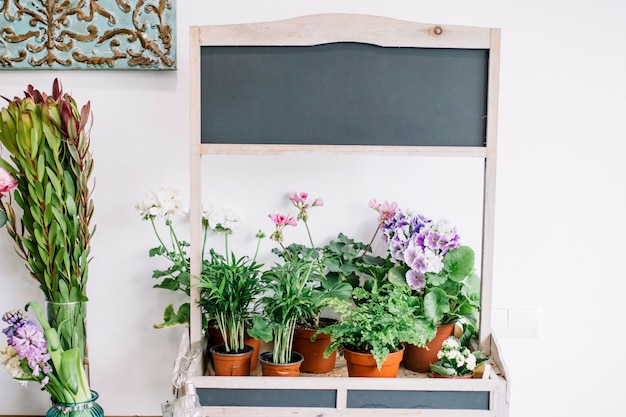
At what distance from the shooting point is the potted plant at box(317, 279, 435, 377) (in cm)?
138

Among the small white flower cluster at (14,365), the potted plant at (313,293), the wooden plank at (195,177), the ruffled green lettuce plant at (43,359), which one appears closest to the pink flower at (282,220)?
the potted plant at (313,293)

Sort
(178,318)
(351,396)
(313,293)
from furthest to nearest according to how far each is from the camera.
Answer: (178,318)
(313,293)
(351,396)

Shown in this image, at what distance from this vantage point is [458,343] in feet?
4.78

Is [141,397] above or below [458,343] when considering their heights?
below

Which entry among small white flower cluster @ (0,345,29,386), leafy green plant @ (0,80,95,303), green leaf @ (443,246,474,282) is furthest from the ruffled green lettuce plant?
green leaf @ (443,246,474,282)

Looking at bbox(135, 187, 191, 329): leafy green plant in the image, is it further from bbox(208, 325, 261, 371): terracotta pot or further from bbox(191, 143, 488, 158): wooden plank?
bbox(191, 143, 488, 158): wooden plank

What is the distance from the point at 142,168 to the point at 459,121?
86 centimetres

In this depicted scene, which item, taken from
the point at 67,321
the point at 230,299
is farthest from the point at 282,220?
the point at 67,321

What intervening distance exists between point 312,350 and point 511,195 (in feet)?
2.33

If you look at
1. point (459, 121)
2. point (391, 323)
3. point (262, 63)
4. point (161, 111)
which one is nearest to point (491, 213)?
point (459, 121)

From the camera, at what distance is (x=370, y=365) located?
141 centimetres

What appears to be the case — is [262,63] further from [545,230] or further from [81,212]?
[545,230]

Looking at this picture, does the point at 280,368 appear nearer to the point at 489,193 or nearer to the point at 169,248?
the point at 169,248

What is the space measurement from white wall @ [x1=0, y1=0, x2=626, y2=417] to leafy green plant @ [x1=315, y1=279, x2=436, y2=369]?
34 centimetres
